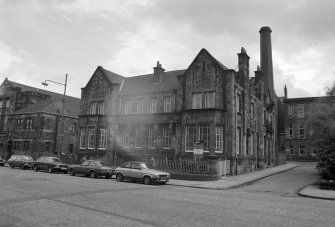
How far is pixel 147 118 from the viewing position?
1287 inches

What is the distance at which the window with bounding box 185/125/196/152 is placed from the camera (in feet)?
92.8

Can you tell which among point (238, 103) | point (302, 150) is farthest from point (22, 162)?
point (302, 150)

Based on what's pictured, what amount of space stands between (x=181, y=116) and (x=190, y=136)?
2.33m

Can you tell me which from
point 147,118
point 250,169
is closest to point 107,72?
point 147,118

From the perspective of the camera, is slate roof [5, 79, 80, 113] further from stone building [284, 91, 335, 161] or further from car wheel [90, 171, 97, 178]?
stone building [284, 91, 335, 161]

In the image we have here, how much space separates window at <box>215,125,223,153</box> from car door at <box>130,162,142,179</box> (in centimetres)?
902

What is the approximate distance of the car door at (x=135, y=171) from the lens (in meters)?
20.9

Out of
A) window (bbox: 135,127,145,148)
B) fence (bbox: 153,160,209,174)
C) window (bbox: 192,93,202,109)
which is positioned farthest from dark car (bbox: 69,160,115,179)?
window (bbox: 192,93,202,109)

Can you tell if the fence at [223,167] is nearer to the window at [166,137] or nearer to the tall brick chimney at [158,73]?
the window at [166,137]

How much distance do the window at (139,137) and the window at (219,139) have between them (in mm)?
8920

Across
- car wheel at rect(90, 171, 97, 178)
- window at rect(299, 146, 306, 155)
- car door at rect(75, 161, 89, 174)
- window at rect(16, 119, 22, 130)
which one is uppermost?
window at rect(16, 119, 22, 130)

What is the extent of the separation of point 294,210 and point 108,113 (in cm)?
2795

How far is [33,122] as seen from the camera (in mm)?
49062

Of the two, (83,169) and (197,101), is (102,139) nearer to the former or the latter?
(83,169)
